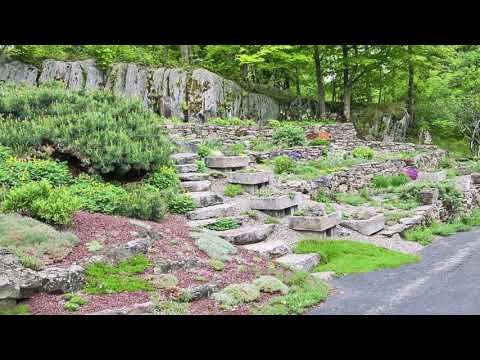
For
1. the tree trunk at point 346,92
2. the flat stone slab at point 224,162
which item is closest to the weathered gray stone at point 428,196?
the flat stone slab at point 224,162

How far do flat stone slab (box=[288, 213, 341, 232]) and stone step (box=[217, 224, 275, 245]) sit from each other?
25.2 inches

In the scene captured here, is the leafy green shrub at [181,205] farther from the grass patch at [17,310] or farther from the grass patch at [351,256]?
the grass patch at [17,310]

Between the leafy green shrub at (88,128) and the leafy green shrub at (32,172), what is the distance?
59 cm

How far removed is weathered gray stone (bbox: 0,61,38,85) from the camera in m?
18.8

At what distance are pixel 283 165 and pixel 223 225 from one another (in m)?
4.91

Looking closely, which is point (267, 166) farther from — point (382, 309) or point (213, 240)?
point (382, 309)

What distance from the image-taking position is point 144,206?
901cm

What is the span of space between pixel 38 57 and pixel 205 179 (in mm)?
11037

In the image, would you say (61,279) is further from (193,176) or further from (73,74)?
(73,74)

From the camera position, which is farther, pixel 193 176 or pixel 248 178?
pixel 248 178

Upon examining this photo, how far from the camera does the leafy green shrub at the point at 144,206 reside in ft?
29.6

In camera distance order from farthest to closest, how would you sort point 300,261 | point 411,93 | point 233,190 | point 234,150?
point 411,93, point 234,150, point 233,190, point 300,261

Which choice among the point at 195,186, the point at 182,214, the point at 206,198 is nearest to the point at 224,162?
the point at 195,186

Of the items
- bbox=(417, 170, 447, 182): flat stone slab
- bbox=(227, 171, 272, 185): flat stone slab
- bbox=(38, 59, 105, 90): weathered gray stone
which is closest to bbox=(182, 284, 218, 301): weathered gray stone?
bbox=(227, 171, 272, 185): flat stone slab
